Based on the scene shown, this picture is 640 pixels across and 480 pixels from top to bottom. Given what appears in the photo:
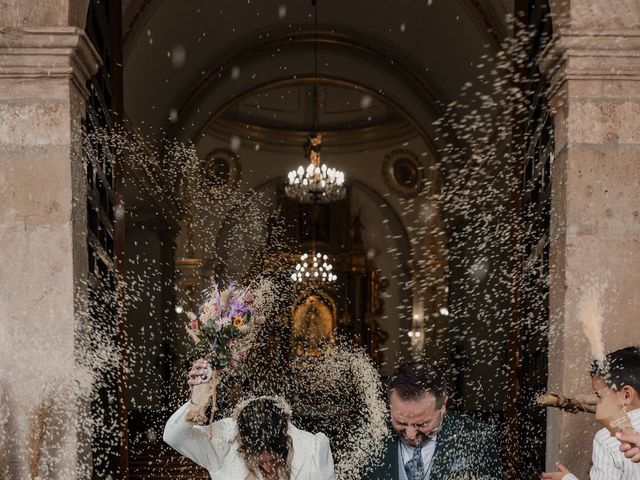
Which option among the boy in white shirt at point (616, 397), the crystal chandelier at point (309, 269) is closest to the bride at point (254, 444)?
the boy in white shirt at point (616, 397)

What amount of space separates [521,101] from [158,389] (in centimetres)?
1040

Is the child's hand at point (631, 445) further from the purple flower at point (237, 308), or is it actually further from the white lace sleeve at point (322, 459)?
the purple flower at point (237, 308)

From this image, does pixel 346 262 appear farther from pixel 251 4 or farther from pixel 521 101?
pixel 521 101

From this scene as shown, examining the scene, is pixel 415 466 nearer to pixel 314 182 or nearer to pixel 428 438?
pixel 428 438

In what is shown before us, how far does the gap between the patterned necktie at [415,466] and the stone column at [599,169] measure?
1.61 m

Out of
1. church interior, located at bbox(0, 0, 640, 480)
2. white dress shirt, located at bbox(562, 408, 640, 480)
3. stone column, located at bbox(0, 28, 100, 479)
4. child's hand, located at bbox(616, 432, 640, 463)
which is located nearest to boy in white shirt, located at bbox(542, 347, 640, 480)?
white dress shirt, located at bbox(562, 408, 640, 480)

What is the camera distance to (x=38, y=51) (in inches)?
170

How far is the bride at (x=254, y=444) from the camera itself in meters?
3.11

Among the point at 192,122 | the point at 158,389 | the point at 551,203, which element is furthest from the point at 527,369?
the point at 158,389

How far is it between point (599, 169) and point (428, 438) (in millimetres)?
2061

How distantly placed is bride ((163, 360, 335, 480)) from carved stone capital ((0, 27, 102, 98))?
6.45 ft

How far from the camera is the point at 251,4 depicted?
37.9 feet

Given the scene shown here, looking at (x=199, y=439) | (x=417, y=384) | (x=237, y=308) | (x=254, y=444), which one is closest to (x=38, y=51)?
(x=237, y=308)

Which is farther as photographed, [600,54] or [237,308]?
[600,54]
